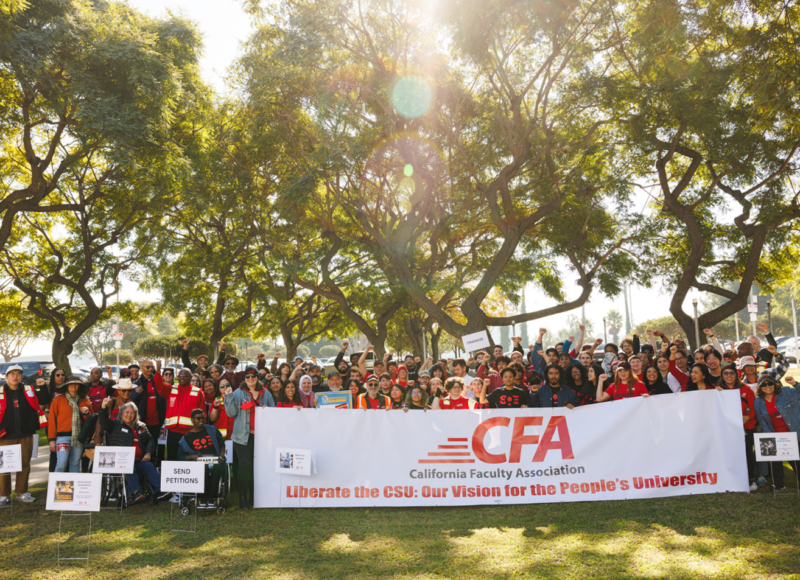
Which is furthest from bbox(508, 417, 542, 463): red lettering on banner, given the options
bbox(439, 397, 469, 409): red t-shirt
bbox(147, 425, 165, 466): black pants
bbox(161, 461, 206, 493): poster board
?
bbox(147, 425, 165, 466): black pants

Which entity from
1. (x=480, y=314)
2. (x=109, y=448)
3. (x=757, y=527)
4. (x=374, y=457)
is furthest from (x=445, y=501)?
(x=480, y=314)

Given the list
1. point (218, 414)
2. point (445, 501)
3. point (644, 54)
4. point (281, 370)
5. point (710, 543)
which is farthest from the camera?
point (644, 54)

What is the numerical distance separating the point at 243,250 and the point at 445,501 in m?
20.0

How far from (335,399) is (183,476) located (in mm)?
3158

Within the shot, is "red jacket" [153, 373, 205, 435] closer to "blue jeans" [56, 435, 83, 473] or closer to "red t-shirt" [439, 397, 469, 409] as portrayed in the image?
"blue jeans" [56, 435, 83, 473]

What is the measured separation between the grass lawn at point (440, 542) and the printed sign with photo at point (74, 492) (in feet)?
1.90

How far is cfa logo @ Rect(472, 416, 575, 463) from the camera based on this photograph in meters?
8.02

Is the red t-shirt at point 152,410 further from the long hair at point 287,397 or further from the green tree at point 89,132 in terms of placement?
the green tree at point 89,132

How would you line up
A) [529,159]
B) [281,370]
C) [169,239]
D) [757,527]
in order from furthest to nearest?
[169,239], [529,159], [281,370], [757,527]

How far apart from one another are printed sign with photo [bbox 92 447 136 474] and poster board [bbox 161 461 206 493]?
0.61m

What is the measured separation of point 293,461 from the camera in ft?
26.0

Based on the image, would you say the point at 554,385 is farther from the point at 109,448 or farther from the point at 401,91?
the point at 401,91

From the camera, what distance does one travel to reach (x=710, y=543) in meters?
6.13

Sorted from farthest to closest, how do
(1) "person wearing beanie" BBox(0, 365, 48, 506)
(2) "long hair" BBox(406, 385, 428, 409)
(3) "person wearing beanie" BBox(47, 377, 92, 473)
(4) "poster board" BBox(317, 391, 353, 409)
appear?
(4) "poster board" BBox(317, 391, 353, 409), (2) "long hair" BBox(406, 385, 428, 409), (3) "person wearing beanie" BBox(47, 377, 92, 473), (1) "person wearing beanie" BBox(0, 365, 48, 506)
